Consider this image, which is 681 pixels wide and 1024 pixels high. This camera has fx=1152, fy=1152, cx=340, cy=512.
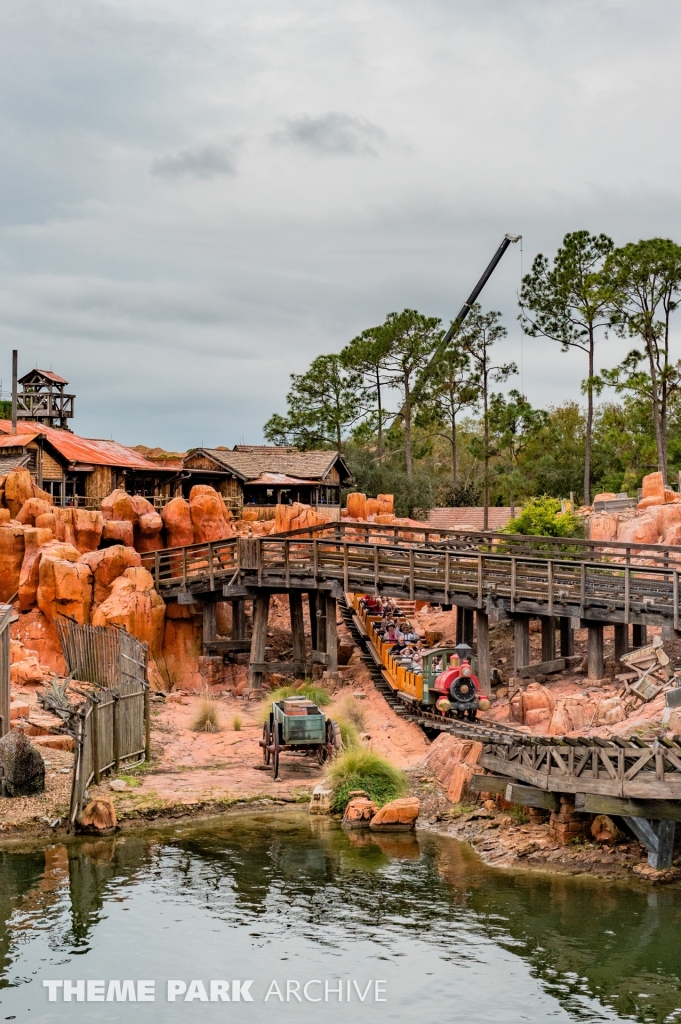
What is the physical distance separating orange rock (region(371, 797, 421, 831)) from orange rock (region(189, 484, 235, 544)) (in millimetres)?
18857

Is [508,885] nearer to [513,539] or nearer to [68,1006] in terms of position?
[68,1006]

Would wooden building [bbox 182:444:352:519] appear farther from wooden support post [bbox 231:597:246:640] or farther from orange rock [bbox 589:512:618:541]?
orange rock [bbox 589:512:618:541]

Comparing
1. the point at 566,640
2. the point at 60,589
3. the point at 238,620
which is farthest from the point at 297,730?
the point at 238,620

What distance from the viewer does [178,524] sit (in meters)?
39.8

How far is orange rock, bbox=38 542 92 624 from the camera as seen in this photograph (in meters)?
33.3

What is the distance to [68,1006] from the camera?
14.7m

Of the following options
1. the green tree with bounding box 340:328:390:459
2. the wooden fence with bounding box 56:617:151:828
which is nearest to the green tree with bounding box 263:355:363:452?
the green tree with bounding box 340:328:390:459

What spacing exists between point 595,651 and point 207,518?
16570 mm

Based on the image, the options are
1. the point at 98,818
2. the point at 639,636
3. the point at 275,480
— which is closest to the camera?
the point at 98,818

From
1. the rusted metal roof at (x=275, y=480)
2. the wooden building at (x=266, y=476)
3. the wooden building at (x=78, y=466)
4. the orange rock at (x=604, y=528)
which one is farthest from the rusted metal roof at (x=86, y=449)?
the orange rock at (x=604, y=528)

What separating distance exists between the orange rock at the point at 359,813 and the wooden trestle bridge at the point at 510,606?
2382mm

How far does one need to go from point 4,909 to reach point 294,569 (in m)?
18.1

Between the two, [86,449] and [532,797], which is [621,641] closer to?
[532,797]

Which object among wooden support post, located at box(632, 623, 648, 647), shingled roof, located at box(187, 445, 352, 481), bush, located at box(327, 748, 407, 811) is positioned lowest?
bush, located at box(327, 748, 407, 811)
